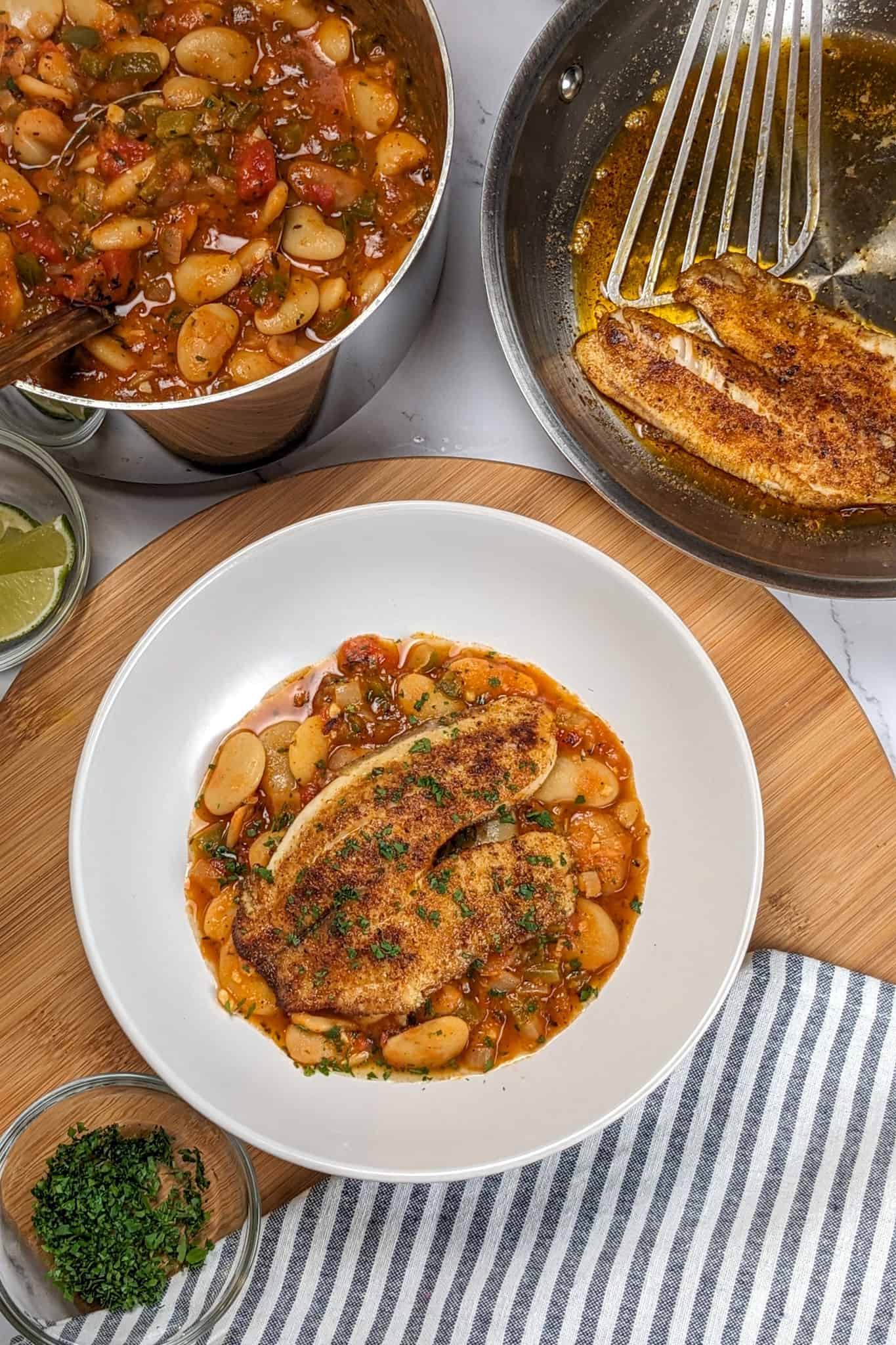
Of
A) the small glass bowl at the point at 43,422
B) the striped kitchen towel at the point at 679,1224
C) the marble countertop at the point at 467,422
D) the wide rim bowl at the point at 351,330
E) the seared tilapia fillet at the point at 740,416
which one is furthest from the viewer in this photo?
the marble countertop at the point at 467,422

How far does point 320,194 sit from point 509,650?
1190 mm

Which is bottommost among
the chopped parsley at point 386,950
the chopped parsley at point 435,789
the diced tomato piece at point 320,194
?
the chopped parsley at point 386,950

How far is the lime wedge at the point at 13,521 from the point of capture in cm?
286

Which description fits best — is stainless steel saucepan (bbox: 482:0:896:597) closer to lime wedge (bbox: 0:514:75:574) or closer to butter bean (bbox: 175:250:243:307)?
butter bean (bbox: 175:250:243:307)

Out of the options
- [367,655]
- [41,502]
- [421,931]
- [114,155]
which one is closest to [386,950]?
[421,931]

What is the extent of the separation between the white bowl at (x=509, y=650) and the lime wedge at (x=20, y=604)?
280mm

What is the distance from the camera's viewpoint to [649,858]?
2812mm

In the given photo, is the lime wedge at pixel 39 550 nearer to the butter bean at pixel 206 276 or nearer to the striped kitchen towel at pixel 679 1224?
the butter bean at pixel 206 276

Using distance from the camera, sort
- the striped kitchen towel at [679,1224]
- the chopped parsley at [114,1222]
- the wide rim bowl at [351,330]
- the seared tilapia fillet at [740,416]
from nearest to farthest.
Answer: the wide rim bowl at [351,330]
the chopped parsley at [114,1222]
the striped kitchen towel at [679,1224]
the seared tilapia fillet at [740,416]

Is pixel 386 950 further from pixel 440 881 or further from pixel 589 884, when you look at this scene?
pixel 589 884

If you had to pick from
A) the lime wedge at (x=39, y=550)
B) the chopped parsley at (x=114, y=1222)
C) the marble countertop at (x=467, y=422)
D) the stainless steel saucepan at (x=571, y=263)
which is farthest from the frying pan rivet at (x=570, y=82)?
the chopped parsley at (x=114, y=1222)

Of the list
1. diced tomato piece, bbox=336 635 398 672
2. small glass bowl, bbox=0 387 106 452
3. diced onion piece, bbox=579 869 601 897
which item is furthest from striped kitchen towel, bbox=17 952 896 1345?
small glass bowl, bbox=0 387 106 452

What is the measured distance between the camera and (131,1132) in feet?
8.81

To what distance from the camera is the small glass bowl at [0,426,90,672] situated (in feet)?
9.03
